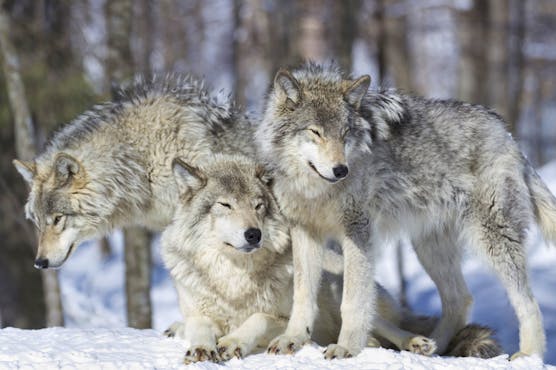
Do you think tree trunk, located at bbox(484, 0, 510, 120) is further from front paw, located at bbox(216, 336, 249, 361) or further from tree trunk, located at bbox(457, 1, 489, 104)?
front paw, located at bbox(216, 336, 249, 361)

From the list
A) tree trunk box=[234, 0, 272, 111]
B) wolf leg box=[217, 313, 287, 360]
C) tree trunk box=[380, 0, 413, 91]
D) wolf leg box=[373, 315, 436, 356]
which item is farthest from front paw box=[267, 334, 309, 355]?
tree trunk box=[380, 0, 413, 91]

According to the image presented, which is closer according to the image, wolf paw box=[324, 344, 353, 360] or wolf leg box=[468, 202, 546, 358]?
wolf paw box=[324, 344, 353, 360]

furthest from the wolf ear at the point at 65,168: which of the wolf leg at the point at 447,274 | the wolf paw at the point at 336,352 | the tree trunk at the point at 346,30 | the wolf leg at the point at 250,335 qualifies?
the tree trunk at the point at 346,30

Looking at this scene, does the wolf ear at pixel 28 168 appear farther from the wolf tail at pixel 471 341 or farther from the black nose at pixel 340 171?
the wolf tail at pixel 471 341

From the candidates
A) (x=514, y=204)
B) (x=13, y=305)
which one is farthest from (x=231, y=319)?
(x=13, y=305)

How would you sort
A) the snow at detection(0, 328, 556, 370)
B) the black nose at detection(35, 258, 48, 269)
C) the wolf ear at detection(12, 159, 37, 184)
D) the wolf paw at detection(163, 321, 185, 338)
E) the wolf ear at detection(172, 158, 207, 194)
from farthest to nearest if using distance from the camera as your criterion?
the wolf ear at detection(12, 159, 37, 184)
the black nose at detection(35, 258, 48, 269)
the wolf paw at detection(163, 321, 185, 338)
the wolf ear at detection(172, 158, 207, 194)
the snow at detection(0, 328, 556, 370)

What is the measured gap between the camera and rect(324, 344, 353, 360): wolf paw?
15.4 feet

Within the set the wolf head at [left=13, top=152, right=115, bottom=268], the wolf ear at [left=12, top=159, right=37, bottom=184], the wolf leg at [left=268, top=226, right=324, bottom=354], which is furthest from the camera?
the wolf ear at [left=12, top=159, right=37, bottom=184]

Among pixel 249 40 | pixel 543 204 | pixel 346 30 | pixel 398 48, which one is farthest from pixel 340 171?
pixel 249 40

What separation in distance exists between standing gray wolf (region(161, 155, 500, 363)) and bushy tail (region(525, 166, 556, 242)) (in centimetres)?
103

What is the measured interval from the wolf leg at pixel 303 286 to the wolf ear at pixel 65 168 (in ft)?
6.41

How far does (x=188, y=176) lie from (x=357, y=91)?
1391mm

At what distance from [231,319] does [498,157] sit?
2.40 metres

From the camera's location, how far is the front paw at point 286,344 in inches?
190
